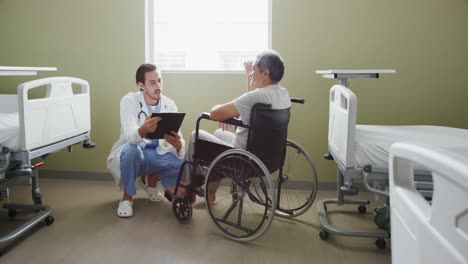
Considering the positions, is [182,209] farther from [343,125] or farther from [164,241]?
[343,125]

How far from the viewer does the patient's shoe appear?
278 cm

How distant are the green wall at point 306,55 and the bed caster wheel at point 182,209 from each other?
1.01 meters

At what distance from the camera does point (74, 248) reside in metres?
2.30

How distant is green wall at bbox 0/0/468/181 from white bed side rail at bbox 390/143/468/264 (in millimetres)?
2409

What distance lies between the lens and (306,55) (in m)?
3.37

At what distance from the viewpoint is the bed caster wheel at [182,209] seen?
2.62m

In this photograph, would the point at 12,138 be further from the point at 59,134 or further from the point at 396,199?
the point at 396,199

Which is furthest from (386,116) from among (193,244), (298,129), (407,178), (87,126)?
(407,178)

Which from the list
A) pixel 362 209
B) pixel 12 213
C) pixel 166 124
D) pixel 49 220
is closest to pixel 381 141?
pixel 362 209

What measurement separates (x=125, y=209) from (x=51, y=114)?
0.75m

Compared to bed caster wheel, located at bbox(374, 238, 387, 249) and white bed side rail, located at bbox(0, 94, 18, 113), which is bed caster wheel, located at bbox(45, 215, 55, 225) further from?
bed caster wheel, located at bbox(374, 238, 387, 249)

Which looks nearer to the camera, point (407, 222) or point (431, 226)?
point (431, 226)

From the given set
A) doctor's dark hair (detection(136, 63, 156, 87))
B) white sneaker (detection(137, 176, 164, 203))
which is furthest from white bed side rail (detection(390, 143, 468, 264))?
white sneaker (detection(137, 176, 164, 203))

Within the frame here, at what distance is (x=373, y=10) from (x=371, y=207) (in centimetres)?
145
